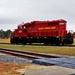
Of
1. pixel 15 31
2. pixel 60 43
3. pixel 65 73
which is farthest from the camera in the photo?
pixel 15 31

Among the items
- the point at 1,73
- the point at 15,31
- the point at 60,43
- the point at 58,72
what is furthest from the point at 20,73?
the point at 15,31

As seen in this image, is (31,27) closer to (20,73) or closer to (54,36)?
(54,36)

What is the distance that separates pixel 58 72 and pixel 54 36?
29.4 m

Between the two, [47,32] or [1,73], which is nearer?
[1,73]

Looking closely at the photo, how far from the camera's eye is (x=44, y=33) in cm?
4100

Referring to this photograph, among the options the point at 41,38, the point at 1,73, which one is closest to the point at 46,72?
the point at 1,73

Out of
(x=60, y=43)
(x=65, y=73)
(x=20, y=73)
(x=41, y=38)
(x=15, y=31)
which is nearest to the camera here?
(x=65, y=73)

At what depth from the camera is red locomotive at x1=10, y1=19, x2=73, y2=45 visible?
128 feet

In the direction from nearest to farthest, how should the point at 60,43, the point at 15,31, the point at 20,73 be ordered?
1. the point at 20,73
2. the point at 60,43
3. the point at 15,31

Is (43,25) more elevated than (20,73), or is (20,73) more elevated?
(43,25)

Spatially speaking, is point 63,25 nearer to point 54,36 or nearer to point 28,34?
point 54,36

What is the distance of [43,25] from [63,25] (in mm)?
3176

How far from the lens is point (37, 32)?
42062 mm

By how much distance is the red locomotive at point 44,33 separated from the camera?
128ft
